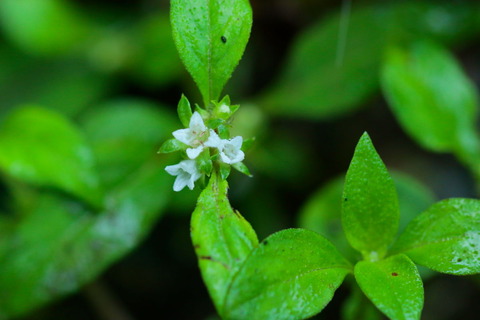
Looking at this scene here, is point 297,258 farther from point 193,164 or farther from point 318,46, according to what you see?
point 318,46

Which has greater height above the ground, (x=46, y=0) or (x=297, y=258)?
(x=46, y=0)

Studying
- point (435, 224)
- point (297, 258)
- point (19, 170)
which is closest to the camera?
point (297, 258)

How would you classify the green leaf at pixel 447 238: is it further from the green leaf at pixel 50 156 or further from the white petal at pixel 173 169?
the green leaf at pixel 50 156

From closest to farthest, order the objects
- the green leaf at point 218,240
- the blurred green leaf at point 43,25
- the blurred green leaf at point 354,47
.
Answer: the green leaf at point 218,240 → the blurred green leaf at point 354,47 → the blurred green leaf at point 43,25

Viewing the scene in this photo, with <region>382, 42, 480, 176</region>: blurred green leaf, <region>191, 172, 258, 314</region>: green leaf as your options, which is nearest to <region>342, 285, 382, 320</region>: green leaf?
<region>191, 172, 258, 314</region>: green leaf

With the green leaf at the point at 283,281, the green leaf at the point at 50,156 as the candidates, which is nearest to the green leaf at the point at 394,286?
the green leaf at the point at 283,281

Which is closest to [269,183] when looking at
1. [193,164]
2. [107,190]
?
[107,190]

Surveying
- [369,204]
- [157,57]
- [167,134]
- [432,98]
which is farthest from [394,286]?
[157,57]
